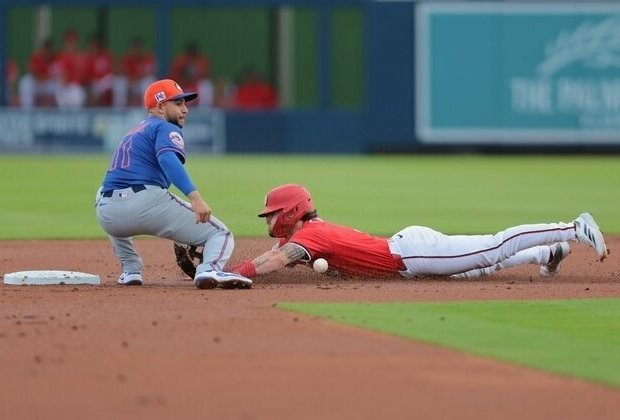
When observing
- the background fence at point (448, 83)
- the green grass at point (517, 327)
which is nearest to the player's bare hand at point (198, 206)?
the green grass at point (517, 327)

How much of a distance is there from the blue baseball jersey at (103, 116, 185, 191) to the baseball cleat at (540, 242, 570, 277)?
2688mm

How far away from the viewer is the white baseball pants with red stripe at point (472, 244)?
32.0ft

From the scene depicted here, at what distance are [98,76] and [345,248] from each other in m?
21.7

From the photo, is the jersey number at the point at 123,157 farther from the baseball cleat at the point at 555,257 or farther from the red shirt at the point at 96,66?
the red shirt at the point at 96,66

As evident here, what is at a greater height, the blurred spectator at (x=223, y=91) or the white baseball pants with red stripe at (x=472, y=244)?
the blurred spectator at (x=223, y=91)

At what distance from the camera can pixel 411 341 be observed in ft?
24.2

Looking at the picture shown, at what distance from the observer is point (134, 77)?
31.0 metres

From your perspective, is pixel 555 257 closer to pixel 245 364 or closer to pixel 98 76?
pixel 245 364

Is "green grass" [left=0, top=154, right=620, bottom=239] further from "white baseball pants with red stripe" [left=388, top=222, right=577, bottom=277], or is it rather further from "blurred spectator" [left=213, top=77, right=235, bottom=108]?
"blurred spectator" [left=213, top=77, right=235, bottom=108]

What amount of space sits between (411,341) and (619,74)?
24.1 m

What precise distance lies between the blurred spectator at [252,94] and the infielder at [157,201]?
22.0m

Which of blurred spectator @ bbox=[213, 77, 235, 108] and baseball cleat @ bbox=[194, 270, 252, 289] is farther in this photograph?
blurred spectator @ bbox=[213, 77, 235, 108]

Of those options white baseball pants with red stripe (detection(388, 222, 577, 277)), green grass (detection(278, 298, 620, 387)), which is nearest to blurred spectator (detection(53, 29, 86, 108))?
white baseball pants with red stripe (detection(388, 222, 577, 277))

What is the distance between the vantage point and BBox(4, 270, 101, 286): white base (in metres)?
9.95
